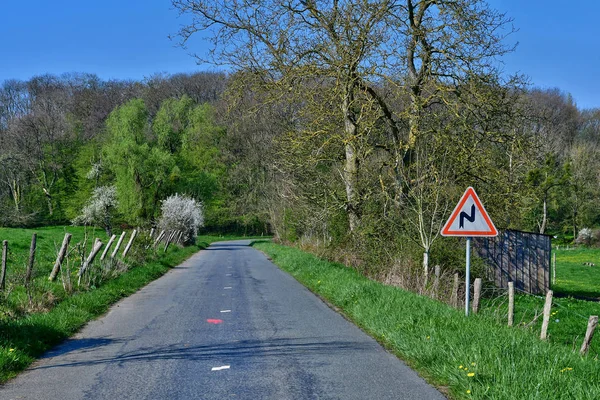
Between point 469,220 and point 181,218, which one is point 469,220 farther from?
point 181,218

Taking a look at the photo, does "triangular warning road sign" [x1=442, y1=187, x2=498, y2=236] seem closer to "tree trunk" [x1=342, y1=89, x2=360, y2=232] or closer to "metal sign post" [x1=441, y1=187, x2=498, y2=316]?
"metal sign post" [x1=441, y1=187, x2=498, y2=316]

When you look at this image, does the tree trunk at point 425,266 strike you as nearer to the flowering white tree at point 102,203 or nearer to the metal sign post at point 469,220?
the metal sign post at point 469,220

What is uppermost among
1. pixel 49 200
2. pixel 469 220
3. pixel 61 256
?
pixel 49 200

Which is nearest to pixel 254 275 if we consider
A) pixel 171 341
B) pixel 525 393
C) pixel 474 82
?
pixel 474 82

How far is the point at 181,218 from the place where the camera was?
49.4 m

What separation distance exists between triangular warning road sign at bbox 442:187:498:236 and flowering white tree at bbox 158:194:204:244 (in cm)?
4015

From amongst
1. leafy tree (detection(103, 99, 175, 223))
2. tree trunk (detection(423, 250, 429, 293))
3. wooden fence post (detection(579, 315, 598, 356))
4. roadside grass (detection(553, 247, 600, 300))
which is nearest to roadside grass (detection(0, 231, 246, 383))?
wooden fence post (detection(579, 315, 598, 356))

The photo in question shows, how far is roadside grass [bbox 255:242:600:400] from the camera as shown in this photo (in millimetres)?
5344

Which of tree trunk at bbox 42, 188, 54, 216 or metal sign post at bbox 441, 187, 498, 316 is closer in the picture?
metal sign post at bbox 441, 187, 498, 316

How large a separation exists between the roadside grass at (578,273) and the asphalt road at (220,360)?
17897mm

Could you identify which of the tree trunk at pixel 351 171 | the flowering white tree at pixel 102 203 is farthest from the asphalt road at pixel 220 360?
the flowering white tree at pixel 102 203

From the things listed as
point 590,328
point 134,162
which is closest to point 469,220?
Answer: point 590,328

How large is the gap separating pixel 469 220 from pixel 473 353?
338cm

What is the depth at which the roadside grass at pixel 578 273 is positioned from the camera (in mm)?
25938
